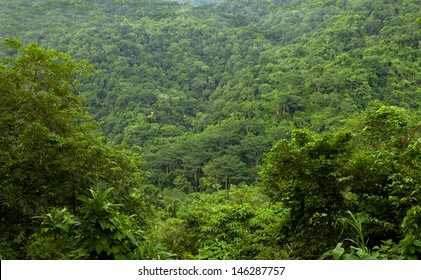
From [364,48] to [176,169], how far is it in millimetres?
25933

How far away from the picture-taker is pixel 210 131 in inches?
1438

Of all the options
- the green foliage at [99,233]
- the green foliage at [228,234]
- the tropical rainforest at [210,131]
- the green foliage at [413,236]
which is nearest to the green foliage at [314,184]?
the tropical rainforest at [210,131]

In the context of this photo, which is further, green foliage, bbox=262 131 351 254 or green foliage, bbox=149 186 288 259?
green foliage, bbox=149 186 288 259

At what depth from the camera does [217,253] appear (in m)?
5.75

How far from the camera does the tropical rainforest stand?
3834mm

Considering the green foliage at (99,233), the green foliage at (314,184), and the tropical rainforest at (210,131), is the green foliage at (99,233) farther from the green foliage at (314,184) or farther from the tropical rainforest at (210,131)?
the green foliage at (314,184)

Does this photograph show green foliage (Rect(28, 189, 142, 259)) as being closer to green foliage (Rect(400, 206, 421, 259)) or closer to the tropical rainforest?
the tropical rainforest

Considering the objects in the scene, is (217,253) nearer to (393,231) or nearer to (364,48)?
(393,231)

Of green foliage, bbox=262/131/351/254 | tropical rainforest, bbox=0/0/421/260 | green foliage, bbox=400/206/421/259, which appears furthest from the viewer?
green foliage, bbox=262/131/351/254

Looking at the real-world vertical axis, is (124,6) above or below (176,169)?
above

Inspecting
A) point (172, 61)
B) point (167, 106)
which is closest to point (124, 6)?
point (172, 61)

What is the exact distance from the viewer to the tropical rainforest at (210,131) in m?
3.83

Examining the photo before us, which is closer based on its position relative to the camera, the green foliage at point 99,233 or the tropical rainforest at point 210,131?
the green foliage at point 99,233

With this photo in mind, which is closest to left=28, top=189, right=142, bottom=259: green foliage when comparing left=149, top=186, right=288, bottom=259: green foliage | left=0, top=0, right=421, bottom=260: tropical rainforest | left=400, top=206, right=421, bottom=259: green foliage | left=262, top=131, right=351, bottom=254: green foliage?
left=0, top=0, right=421, bottom=260: tropical rainforest
